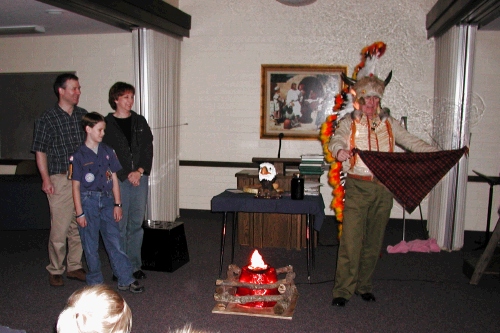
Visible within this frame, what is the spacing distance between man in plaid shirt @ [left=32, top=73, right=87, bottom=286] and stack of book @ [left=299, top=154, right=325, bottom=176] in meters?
2.49

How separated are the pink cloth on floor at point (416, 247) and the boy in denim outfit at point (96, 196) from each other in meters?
3.03

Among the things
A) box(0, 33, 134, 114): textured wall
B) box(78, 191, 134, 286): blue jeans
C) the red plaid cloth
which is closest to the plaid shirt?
box(78, 191, 134, 286): blue jeans

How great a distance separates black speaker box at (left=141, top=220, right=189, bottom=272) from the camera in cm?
446

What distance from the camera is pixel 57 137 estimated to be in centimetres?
394

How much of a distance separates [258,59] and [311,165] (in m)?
2.03

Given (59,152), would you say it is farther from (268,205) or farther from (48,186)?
(268,205)

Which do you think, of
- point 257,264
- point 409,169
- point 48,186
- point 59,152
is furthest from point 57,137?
point 409,169

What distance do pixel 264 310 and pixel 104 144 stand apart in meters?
1.87

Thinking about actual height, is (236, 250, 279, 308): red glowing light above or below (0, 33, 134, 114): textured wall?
below

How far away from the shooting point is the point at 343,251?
12.2 ft

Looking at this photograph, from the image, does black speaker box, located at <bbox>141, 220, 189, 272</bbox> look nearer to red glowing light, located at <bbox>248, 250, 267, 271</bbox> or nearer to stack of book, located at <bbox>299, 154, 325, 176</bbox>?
red glowing light, located at <bbox>248, 250, 267, 271</bbox>

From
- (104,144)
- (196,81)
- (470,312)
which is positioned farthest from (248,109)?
(470,312)

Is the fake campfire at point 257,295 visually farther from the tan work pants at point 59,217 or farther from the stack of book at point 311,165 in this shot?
the stack of book at point 311,165

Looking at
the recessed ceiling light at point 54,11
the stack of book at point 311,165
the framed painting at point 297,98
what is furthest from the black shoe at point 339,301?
the recessed ceiling light at point 54,11
